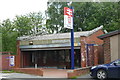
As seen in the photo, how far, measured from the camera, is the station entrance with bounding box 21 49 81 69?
21141 mm

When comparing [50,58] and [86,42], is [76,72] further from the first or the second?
[50,58]

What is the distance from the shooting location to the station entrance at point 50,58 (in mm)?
21141

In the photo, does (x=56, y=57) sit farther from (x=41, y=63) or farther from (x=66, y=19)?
(x=66, y=19)

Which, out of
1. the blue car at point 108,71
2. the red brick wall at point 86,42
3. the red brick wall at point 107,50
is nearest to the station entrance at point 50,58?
the red brick wall at point 86,42

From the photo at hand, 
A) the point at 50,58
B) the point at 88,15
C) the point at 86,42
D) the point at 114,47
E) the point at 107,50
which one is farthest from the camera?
the point at 88,15

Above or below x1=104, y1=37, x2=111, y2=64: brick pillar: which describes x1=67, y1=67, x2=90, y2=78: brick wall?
below

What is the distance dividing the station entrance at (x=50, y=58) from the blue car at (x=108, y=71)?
25.5 feet

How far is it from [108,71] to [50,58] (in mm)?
11223

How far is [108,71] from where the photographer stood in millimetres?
12281

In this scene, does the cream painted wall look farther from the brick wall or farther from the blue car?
the blue car

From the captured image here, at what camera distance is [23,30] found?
34.0m

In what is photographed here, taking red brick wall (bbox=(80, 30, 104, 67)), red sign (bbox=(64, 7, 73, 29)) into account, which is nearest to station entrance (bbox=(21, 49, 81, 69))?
red brick wall (bbox=(80, 30, 104, 67))

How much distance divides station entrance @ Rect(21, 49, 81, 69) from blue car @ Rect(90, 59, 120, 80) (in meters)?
7.76

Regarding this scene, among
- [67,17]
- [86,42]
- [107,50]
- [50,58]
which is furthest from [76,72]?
[50,58]
